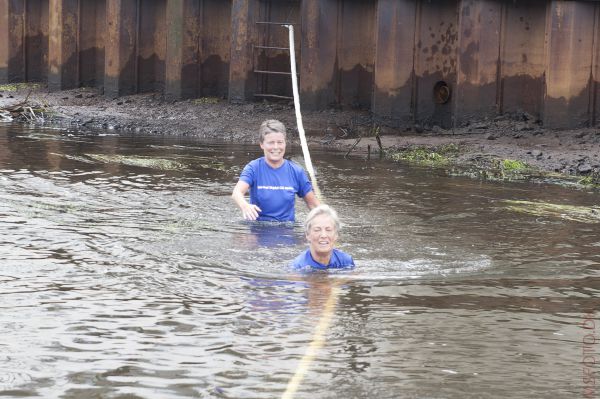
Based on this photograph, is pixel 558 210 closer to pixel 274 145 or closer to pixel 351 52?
pixel 274 145

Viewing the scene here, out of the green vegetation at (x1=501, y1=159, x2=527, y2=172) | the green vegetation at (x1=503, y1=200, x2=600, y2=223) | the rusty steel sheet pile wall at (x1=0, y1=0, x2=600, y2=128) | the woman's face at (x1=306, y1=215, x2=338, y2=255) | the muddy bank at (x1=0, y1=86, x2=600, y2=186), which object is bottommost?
the green vegetation at (x1=503, y1=200, x2=600, y2=223)

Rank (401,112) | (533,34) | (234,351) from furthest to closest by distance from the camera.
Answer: (401,112)
(533,34)
(234,351)

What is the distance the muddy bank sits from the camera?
55.5 ft

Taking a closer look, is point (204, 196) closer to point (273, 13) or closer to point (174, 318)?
point (174, 318)

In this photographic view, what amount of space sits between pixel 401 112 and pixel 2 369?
46.3ft

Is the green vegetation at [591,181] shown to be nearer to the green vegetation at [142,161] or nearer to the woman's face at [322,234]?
the green vegetation at [142,161]

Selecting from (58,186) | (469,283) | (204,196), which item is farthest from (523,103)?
(469,283)

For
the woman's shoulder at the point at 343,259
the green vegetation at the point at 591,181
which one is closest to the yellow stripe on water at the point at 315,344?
the woman's shoulder at the point at 343,259

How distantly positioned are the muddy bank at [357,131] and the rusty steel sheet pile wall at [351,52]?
28 centimetres

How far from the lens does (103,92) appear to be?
25.0 meters

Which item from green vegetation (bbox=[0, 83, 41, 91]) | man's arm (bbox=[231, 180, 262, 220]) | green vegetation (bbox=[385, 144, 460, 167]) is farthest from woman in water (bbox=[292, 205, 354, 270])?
green vegetation (bbox=[0, 83, 41, 91])

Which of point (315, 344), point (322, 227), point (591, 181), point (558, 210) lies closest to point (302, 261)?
point (322, 227)

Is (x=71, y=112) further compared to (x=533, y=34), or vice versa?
(x=71, y=112)

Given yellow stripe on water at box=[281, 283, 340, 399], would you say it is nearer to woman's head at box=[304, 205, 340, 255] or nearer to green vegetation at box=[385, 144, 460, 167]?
woman's head at box=[304, 205, 340, 255]
